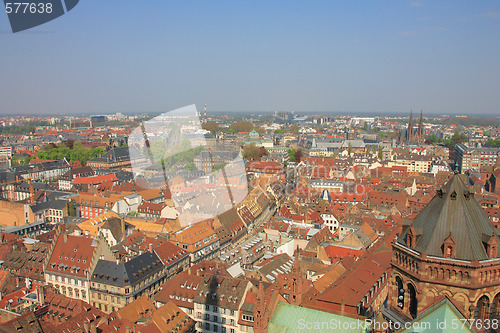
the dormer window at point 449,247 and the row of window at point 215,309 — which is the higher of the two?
the dormer window at point 449,247

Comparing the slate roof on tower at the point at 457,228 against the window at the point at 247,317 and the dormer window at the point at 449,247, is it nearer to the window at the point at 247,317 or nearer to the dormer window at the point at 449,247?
the dormer window at the point at 449,247

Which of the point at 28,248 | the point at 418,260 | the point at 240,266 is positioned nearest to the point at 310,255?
the point at 240,266

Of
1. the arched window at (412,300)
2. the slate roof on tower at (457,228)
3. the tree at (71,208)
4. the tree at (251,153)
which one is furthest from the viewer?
the tree at (251,153)

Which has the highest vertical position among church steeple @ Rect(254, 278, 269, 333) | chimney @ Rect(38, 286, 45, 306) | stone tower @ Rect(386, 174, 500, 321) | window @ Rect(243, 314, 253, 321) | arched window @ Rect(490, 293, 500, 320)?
stone tower @ Rect(386, 174, 500, 321)

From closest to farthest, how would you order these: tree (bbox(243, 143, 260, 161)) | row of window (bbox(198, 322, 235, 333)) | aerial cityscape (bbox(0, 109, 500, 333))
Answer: aerial cityscape (bbox(0, 109, 500, 333)), row of window (bbox(198, 322, 235, 333)), tree (bbox(243, 143, 260, 161))

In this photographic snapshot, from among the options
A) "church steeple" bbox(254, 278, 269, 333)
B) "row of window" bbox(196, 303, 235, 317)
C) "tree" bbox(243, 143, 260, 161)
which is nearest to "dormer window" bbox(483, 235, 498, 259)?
"church steeple" bbox(254, 278, 269, 333)

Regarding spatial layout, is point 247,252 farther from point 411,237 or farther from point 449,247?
point 449,247

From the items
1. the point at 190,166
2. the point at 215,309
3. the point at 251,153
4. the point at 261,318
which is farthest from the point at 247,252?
the point at 251,153

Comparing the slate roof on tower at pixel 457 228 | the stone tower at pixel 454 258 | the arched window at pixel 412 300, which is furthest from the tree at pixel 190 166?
the slate roof on tower at pixel 457 228

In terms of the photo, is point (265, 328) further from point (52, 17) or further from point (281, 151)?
point (281, 151)

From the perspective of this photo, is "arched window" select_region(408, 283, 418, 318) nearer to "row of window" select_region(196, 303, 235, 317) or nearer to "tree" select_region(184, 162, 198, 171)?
"row of window" select_region(196, 303, 235, 317)

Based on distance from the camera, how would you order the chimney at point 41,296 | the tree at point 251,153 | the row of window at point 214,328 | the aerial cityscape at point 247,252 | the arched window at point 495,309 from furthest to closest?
the tree at point 251,153
the row of window at point 214,328
the chimney at point 41,296
the aerial cityscape at point 247,252
the arched window at point 495,309
